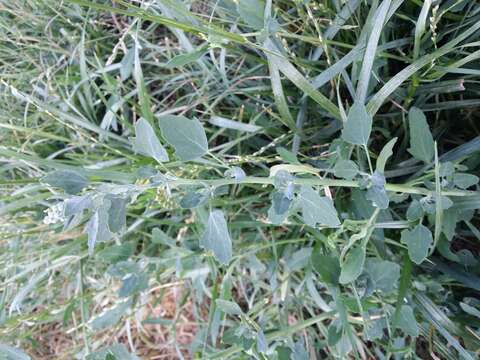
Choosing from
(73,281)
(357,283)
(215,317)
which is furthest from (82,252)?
(357,283)

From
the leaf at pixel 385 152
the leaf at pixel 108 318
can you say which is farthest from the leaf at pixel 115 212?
the leaf at pixel 108 318

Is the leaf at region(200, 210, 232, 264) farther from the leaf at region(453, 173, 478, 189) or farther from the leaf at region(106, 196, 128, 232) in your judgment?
the leaf at region(453, 173, 478, 189)

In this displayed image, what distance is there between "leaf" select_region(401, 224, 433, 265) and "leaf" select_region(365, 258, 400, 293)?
7 cm

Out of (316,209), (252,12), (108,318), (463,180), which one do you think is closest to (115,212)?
(316,209)

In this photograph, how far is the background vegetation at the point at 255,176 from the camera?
2.06 ft

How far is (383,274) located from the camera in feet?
2.41

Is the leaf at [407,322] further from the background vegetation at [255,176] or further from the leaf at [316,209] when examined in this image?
the leaf at [316,209]

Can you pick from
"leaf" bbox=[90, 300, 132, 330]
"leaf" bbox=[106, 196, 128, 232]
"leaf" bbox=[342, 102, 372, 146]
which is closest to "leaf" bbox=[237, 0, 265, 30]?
"leaf" bbox=[342, 102, 372, 146]

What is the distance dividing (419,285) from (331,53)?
447 mm

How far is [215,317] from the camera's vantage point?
3.34 ft

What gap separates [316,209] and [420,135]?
9.0 inches

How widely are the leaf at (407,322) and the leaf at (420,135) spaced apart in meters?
0.24

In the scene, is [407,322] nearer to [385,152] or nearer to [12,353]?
[385,152]

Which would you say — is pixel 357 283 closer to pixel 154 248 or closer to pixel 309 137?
pixel 309 137
